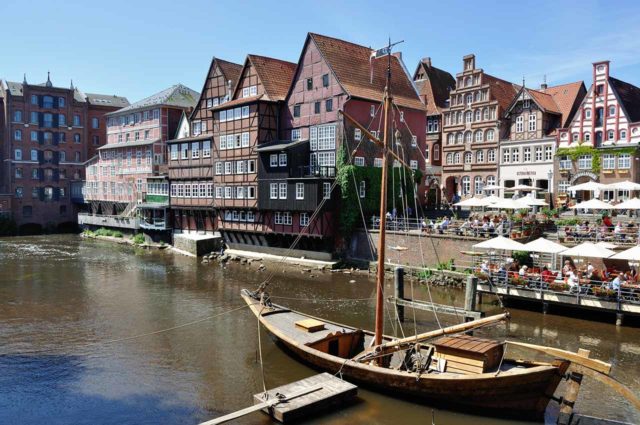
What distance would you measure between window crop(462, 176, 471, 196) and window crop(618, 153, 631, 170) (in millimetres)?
14329

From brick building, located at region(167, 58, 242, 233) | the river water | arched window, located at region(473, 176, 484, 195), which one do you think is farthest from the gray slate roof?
arched window, located at region(473, 176, 484, 195)

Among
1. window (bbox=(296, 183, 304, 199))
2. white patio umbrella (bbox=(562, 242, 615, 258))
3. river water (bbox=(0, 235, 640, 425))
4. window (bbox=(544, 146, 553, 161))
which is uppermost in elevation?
window (bbox=(544, 146, 553, 161))

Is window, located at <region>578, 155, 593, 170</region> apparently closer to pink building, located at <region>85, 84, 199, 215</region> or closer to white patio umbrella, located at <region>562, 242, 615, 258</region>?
white patio umbrella, located at <region>562, 242, 615, 258</region>

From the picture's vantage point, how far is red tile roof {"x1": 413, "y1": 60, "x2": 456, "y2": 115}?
59.6m

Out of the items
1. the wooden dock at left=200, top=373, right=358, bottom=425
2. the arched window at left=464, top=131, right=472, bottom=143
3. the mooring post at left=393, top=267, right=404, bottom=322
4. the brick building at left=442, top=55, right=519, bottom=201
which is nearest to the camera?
the wooden dock at left=200, top=373, right=358, bottom=425

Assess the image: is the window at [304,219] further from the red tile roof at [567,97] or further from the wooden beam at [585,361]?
the wooden beam at [585,361]

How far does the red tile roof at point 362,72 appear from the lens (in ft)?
151

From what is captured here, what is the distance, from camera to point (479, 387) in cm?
1612

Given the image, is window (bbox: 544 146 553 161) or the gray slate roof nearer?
window (bbox: 544 146 553 161)

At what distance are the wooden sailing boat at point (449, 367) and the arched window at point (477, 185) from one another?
3548 centimetres

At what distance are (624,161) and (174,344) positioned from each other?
37975 mm

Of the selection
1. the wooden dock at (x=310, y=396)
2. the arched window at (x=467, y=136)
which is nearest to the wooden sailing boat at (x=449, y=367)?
the wooden dock at (x=310, y=396)

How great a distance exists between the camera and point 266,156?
47.0m

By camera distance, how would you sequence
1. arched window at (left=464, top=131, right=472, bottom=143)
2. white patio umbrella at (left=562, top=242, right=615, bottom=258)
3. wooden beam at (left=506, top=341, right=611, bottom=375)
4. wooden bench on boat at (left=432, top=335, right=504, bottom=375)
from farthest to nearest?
arched window at (left=464, top=131, right=472, bottom=143), white patio umbrella at (left=562, top=242, right=615, bottom=258), wooden bench on boat at (left=432, top=335, right=504, bottom=375), wooden beam at (left=506, top=341, right=611, bottom=375)
